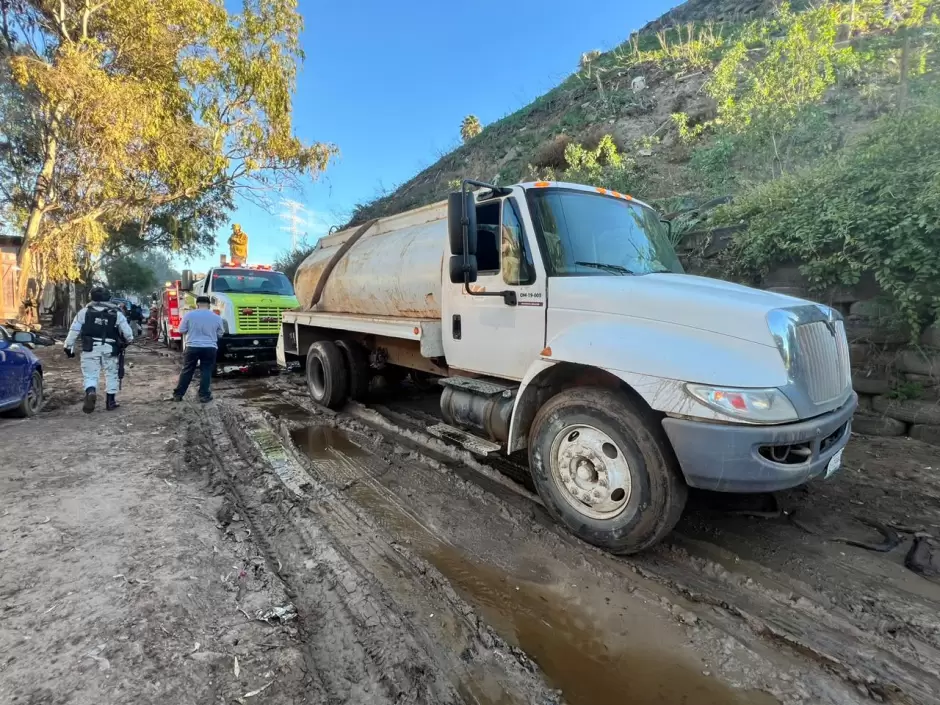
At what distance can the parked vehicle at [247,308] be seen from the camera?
1046 centimetres

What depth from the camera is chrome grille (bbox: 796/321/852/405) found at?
2.87 m

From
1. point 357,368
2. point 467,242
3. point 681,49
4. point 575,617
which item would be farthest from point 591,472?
point 681,49

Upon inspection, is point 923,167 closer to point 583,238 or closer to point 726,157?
point 583,238

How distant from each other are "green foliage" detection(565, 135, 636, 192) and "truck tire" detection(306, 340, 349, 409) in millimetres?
8427

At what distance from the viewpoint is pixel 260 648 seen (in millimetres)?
2332

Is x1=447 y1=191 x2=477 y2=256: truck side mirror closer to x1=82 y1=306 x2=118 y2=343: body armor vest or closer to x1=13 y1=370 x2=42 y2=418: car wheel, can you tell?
x1=82 y1=306 x2=118 y2=343: body armor vest

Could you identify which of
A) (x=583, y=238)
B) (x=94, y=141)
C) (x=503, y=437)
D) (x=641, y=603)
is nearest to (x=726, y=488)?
(x=641, y=603)

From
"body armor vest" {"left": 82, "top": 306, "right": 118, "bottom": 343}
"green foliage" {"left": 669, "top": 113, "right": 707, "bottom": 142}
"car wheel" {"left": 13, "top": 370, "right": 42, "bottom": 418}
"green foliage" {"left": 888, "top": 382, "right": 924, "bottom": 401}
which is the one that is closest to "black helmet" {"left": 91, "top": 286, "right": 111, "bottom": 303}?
"body armor vest" {"left": 82, "top": 306, "right": 118, "bottom": 343}

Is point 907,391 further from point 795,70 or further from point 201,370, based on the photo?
point 201,370

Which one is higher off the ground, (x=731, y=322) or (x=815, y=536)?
(x=731, y=322)

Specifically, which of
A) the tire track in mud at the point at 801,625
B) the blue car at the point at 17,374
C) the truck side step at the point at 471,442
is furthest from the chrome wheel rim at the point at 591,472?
the blue car at the point at 17,374

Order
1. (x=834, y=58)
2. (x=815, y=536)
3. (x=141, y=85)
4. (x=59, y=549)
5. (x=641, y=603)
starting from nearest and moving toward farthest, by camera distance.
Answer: (x=641, y=603) < (x=59, y=549) < (x=815, y=536) < (x=834, y=58) < (x=141, y=85)

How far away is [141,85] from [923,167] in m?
16.2

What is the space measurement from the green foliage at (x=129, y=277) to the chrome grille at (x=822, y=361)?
168ft
